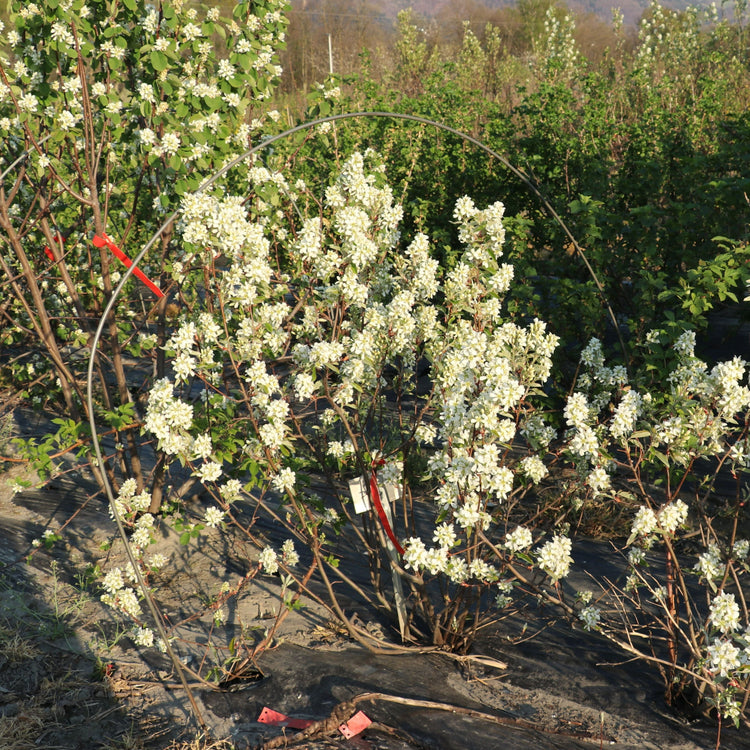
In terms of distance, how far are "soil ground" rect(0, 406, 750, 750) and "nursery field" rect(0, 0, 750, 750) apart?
11 millimetres

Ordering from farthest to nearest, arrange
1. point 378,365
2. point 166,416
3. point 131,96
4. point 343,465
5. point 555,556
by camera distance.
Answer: point 131,96
point 343,465
point 378,365
point 166,416
point 555,556

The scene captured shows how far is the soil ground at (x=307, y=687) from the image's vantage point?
239 cm

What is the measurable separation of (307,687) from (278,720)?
0.19 metres

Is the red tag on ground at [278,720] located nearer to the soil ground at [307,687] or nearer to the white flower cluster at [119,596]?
the soil ground at [307,687]

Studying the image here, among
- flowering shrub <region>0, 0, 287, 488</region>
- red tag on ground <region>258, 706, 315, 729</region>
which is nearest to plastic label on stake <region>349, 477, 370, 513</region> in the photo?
red tag on ground <region>258, 706, 315, 729</region>

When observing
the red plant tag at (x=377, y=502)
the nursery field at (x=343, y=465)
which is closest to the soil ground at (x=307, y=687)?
the nursery field at (x=343, y=465)

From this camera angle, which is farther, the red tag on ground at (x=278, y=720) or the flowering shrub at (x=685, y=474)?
the red tag on ground at (x=278, y=720)

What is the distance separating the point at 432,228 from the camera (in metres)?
6.34

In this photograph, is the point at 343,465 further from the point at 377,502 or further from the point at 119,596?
the point at 119,596

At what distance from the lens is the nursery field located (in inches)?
93.8

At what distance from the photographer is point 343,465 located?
3.37m

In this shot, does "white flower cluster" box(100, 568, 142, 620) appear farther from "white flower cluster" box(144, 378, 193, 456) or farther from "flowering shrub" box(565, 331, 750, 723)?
"flowering shrub" box(565, 331, 750, 723)

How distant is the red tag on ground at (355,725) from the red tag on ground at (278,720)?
15cm

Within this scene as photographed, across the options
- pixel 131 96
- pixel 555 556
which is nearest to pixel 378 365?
pixel 555 556
